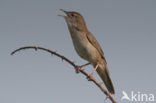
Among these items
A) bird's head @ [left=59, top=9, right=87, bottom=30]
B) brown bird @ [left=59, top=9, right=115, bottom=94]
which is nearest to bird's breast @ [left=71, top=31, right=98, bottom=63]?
brown bird @ [left=59, top=9, right=115, bottom=94]

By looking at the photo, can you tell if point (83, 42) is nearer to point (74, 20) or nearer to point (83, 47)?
point (83, 47)

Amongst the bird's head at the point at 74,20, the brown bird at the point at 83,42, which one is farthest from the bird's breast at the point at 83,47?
the bird's head at the point at 74,20

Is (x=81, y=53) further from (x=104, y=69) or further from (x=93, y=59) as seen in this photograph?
(x=104, y=69)

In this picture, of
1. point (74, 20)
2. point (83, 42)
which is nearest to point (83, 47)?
point (83, 42)

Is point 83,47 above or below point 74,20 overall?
below

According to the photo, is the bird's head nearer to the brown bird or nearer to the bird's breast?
the brown bird

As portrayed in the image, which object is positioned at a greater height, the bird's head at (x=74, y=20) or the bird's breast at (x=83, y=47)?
the bird's head at (x=74, y=20)

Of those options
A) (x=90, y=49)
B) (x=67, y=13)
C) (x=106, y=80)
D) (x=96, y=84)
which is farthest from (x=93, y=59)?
(x=96, y=84)

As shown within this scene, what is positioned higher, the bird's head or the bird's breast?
the bird's head

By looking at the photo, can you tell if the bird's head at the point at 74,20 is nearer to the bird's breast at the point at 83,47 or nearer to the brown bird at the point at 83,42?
the brown bird at the point at 83,42

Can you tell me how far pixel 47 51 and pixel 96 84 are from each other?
0.53 metres

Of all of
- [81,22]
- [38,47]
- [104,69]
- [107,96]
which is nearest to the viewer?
[107,96]

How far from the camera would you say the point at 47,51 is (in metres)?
2.14

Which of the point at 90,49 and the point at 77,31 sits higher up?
the point at 77,31
